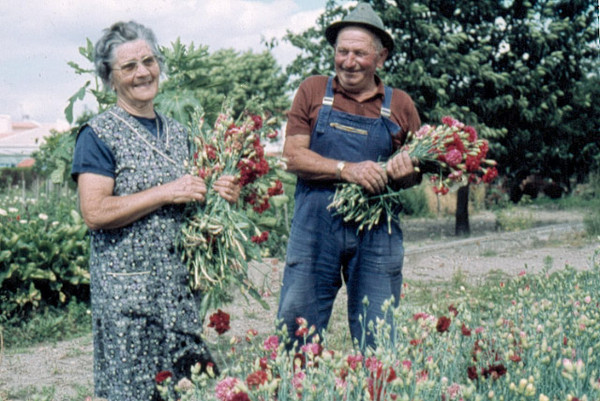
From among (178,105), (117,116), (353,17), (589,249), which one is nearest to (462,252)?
(589,249)

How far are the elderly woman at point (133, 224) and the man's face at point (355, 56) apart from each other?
2.50 ft

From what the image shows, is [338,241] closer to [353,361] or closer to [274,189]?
[274,189]

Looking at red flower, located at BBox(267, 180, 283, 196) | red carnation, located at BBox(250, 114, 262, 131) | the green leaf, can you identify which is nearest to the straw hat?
red carnation, located at BBox(250, 114, 262, 131)

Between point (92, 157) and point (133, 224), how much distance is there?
0.27 m

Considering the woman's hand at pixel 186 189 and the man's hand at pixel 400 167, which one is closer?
the woman's hand at pixel 186 189

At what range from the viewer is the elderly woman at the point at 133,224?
2320mm

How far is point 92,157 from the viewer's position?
7.57 feet

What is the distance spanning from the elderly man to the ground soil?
121cm

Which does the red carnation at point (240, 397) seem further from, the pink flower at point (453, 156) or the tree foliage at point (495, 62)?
the tree foliage at point (495, 62)

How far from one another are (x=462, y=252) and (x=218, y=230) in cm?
745

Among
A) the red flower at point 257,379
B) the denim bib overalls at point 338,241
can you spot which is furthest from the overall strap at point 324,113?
the red flower at point 257,379

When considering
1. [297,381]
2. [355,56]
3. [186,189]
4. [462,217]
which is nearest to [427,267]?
[462,217]

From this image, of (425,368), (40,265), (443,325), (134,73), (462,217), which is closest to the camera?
(443,325)

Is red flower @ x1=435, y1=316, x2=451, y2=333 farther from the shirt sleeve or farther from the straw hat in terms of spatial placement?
the straw hat
